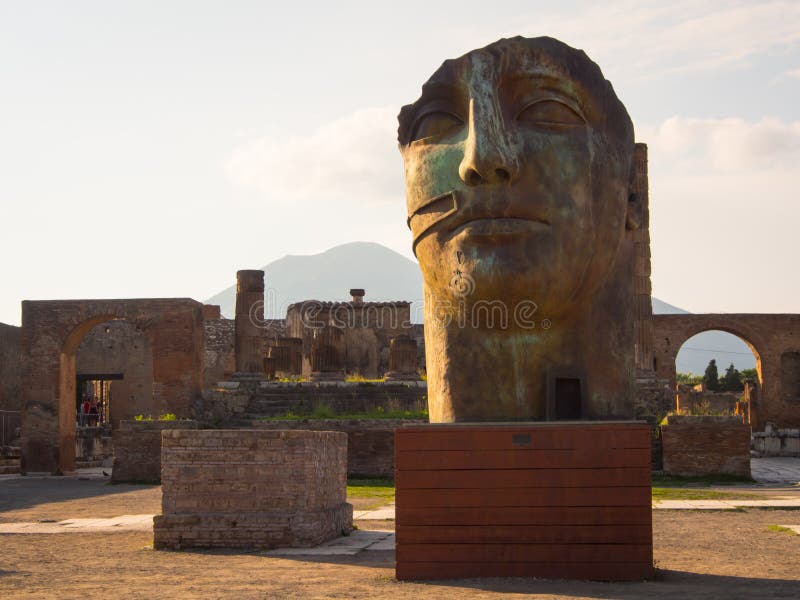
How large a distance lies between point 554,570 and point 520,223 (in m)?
2.10

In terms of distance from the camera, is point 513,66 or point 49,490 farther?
point 49,490

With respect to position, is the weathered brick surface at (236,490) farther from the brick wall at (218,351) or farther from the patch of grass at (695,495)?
the brick wall at (218,351)

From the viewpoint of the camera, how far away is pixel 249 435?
30.2 ft

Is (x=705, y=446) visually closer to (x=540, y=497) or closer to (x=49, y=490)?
(x=49, y=490)

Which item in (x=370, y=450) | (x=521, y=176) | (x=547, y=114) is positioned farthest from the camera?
(x=370, y=450)

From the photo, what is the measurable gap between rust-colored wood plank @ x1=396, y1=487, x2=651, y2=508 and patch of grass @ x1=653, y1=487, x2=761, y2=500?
27.2ft

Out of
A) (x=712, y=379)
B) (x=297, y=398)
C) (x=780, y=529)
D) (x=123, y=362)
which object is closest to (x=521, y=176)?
(x=780, y=529)

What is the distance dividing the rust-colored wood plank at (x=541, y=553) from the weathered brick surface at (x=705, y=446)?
38.2 feet

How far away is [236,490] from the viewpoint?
9.12m

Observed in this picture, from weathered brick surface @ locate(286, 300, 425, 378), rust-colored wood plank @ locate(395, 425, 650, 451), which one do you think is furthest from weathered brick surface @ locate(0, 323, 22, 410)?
rust-colored wood plank @ locate(395, 425, 650, 451)

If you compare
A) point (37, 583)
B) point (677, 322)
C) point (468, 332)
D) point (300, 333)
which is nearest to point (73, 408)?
point (300, 333)

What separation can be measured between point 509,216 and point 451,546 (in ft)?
6.70

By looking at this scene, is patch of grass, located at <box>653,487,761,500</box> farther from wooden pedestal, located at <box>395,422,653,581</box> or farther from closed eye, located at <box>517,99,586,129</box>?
closed eye, located at <box>517,99,586,129</box>

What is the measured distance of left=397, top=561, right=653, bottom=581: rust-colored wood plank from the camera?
6.17 metres
